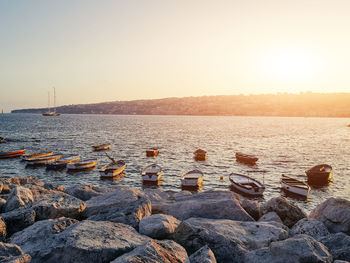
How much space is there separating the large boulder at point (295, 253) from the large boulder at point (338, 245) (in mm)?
1214

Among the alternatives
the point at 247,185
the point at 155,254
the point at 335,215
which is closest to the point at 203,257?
the point at 155,254

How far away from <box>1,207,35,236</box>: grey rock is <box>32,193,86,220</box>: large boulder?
31 cm

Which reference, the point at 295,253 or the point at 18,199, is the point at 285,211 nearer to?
the point at 295,253

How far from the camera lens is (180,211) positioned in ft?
44.5

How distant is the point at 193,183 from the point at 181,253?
25201 mm

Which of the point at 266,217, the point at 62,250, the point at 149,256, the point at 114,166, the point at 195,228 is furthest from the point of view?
the point at 114,166

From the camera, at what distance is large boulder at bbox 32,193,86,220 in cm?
1112

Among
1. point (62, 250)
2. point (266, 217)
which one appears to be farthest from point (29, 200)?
point (266, 217)

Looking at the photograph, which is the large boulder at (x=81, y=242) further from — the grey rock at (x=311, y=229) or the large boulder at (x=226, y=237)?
the grey rock at (x=311, y=229)

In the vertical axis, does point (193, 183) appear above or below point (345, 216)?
below

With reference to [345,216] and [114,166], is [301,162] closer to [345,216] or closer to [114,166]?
[114,166]

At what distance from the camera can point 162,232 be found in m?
9.84

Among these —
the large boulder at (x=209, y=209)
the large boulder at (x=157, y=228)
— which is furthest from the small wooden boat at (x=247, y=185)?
the large boulder at (x=157, y=228)

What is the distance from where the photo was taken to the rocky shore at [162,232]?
7.45m
